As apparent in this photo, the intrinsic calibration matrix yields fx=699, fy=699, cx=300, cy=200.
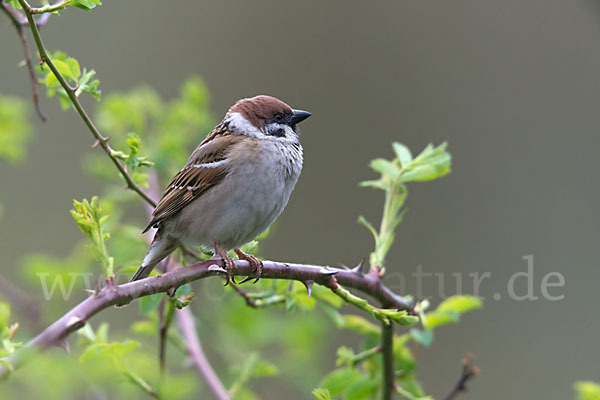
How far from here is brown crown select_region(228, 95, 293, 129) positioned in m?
3.65

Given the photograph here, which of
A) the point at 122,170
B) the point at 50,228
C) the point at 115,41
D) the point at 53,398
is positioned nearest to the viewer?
the point at 53,398

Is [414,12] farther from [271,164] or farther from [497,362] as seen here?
[271,164]

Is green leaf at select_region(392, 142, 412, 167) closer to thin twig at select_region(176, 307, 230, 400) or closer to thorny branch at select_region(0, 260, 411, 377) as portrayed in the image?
thorny branch at select_region(0, 260, 411, 377)

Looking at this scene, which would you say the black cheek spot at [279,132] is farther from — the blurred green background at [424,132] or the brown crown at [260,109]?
the blurred green background at [424,132]

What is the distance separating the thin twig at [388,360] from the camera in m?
2.52

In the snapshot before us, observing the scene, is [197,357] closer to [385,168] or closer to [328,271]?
[328,271]

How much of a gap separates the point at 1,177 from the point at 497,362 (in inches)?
208

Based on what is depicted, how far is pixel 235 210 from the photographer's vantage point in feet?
10.4

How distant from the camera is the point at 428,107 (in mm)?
8133

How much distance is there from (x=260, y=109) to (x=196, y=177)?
0.55 m

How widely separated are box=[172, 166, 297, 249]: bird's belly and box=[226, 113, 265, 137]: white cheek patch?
344 mm

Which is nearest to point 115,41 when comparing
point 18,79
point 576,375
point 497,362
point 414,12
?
→ point 18,79

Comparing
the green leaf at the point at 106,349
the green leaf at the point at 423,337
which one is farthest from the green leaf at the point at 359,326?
the green leaf at the point at 106,349

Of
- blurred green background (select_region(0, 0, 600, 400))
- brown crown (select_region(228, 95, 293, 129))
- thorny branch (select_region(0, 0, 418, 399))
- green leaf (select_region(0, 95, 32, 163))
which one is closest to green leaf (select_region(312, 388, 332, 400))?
thorny branch (select_region(0, 0, 418, 399))
